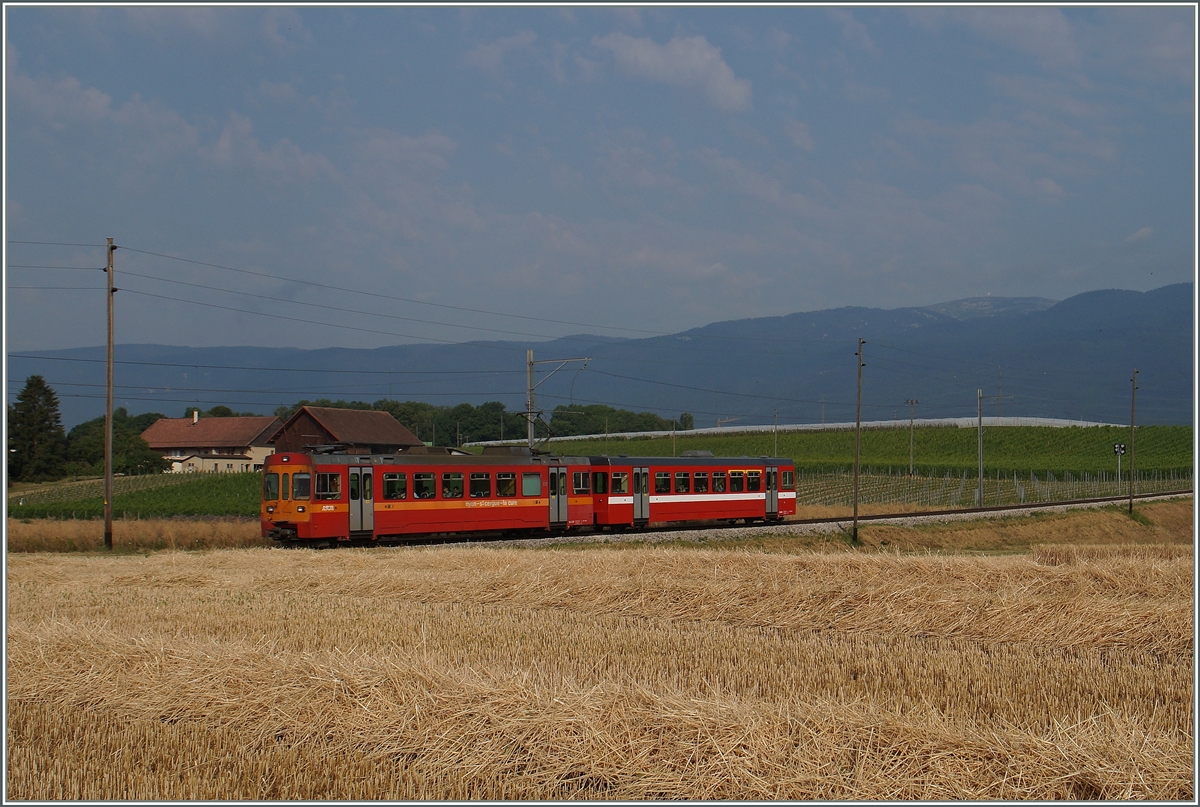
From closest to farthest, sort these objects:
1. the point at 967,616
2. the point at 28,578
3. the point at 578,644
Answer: the point at 578,644
the point at 967,616
the point at 28,578

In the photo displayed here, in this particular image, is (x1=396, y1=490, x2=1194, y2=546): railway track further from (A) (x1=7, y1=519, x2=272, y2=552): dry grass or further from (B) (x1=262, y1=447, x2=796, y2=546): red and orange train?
(A) (x1=7, y1=519, x2=272, y2=552): dry grass

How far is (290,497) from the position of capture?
29188 mm

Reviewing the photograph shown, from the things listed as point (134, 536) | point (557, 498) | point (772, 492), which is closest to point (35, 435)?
point (134, 536)

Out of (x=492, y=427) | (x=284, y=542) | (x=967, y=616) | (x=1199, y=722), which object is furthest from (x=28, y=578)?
(x=492, y=427)

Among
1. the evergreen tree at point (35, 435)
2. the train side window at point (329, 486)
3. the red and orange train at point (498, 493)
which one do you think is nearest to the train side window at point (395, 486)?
the red and orange train at point (498, 493)

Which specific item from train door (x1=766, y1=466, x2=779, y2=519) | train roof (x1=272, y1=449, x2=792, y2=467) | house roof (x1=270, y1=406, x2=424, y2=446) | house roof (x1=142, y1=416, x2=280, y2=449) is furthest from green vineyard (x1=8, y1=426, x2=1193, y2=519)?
house roof (x1=142, y1=416, x2=280, y2=449)

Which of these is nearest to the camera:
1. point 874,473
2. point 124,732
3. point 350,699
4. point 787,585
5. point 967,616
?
point 124,732

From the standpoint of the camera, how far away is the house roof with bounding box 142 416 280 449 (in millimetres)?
114562

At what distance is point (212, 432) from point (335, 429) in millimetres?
52925

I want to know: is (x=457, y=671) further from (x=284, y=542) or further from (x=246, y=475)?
(x=246, y=475)

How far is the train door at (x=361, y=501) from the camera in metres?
29.6

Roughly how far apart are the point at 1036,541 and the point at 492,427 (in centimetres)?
8987

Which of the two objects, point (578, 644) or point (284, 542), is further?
point (284, 542)

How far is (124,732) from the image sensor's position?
27.7 ft
